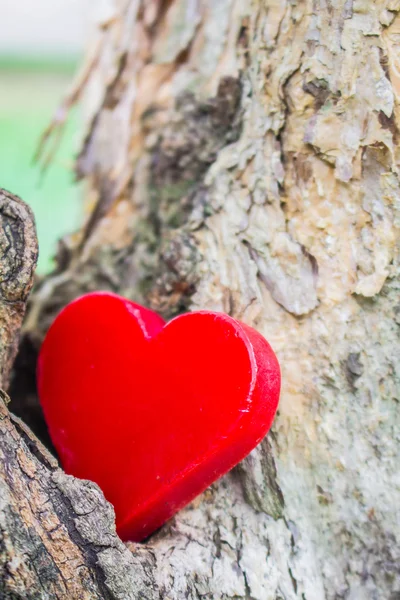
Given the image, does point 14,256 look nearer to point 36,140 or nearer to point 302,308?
point 302,308

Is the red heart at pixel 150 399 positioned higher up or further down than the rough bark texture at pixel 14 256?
further down

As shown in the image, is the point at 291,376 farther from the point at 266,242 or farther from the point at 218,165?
the point at 218,165

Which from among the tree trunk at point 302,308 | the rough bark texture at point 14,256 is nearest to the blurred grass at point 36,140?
the tree trunk at point 302,308

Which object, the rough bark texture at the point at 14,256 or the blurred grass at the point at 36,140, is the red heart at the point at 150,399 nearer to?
the rough bark texture at the point at 14,256

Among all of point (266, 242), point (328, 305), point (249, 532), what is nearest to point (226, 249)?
point (266, 242)

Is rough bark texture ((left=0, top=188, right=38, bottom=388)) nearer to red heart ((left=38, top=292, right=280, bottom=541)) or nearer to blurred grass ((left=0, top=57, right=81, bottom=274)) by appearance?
red heart ((left=38, top=292, right=280, bottom=541))
